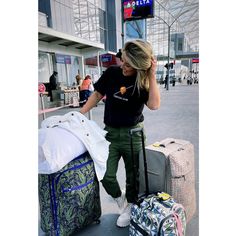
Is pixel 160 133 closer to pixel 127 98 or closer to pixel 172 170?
pixel 172 170

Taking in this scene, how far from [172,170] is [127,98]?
0.48 meters

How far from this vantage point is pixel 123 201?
4.49 ft

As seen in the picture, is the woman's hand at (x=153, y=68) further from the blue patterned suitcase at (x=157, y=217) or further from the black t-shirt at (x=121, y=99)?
the blue patterned suitcase at (x=157, y=217)

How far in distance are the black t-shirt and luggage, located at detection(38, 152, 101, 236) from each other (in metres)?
0.28

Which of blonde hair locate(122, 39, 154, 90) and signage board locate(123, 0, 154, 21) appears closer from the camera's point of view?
blonde hair locate(122, 39, 154, 90)

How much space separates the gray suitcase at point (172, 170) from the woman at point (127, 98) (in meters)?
0.11

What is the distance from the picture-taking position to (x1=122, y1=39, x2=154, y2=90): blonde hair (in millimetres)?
990

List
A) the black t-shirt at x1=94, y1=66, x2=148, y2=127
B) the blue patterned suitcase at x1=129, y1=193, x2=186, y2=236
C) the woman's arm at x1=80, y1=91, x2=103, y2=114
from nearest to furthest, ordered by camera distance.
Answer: the blue patterned suitcase at x1=129, y1=193, x2=186, y2=236 < the black t-shirt at x1=94, y1=66, x2=148, y2=127 < the woman's arm at x1=80, y1=91, x2=103, y2=114

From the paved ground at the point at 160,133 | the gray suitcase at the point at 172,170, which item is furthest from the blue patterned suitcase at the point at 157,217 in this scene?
the paved ground at the point at 160,133

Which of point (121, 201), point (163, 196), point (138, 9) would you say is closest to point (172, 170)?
point (163, 196)

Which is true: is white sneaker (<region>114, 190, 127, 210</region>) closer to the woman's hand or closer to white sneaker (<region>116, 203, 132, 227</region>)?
white sneaker (<region>116, 203, 132, 227</region>)

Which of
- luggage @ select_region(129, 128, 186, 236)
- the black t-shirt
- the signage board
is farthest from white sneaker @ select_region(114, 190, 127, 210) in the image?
the signage board
